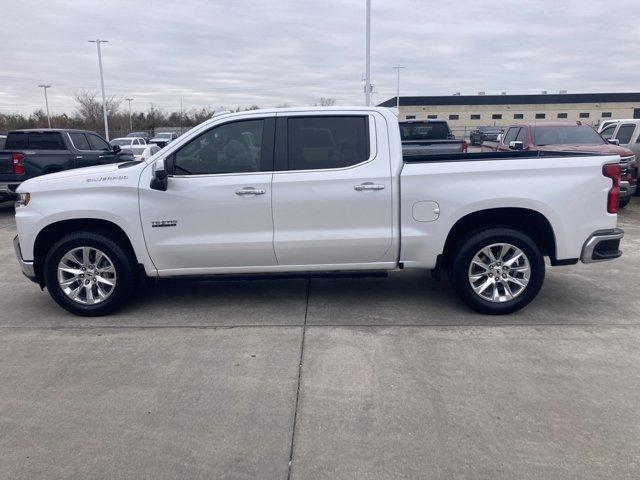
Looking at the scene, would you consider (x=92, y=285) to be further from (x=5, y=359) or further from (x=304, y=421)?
(x=304, y=421)

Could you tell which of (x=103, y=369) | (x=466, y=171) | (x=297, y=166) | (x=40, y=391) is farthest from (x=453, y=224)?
(x=40, y=391)

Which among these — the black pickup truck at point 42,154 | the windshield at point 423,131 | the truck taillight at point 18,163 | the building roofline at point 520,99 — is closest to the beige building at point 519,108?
the building roofline at point 520,99

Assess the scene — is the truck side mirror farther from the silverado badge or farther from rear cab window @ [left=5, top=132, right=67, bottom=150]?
rear cab window @ [left=5, top=132, right=67, bottom=150]

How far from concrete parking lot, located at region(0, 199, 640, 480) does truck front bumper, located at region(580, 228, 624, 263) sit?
1.98 feet

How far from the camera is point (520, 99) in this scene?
63.9m

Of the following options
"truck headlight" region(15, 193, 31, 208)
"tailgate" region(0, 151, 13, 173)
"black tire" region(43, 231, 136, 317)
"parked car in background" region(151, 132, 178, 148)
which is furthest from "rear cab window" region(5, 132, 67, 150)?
"black tire" region(43, 231, 136, 317)

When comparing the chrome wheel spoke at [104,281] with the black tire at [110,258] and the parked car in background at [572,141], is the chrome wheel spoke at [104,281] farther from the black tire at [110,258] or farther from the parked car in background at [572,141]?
the parked car in background at [572,141]

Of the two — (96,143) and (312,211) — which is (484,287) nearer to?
(312,211)

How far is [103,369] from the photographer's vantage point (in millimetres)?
4531

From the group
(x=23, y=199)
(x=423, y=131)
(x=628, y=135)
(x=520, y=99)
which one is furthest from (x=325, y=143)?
(x=520, y=99)

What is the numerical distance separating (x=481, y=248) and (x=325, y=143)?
1.82m

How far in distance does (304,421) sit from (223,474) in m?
0.69

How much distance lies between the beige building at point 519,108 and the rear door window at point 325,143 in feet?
191

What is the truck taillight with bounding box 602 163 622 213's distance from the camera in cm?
538
